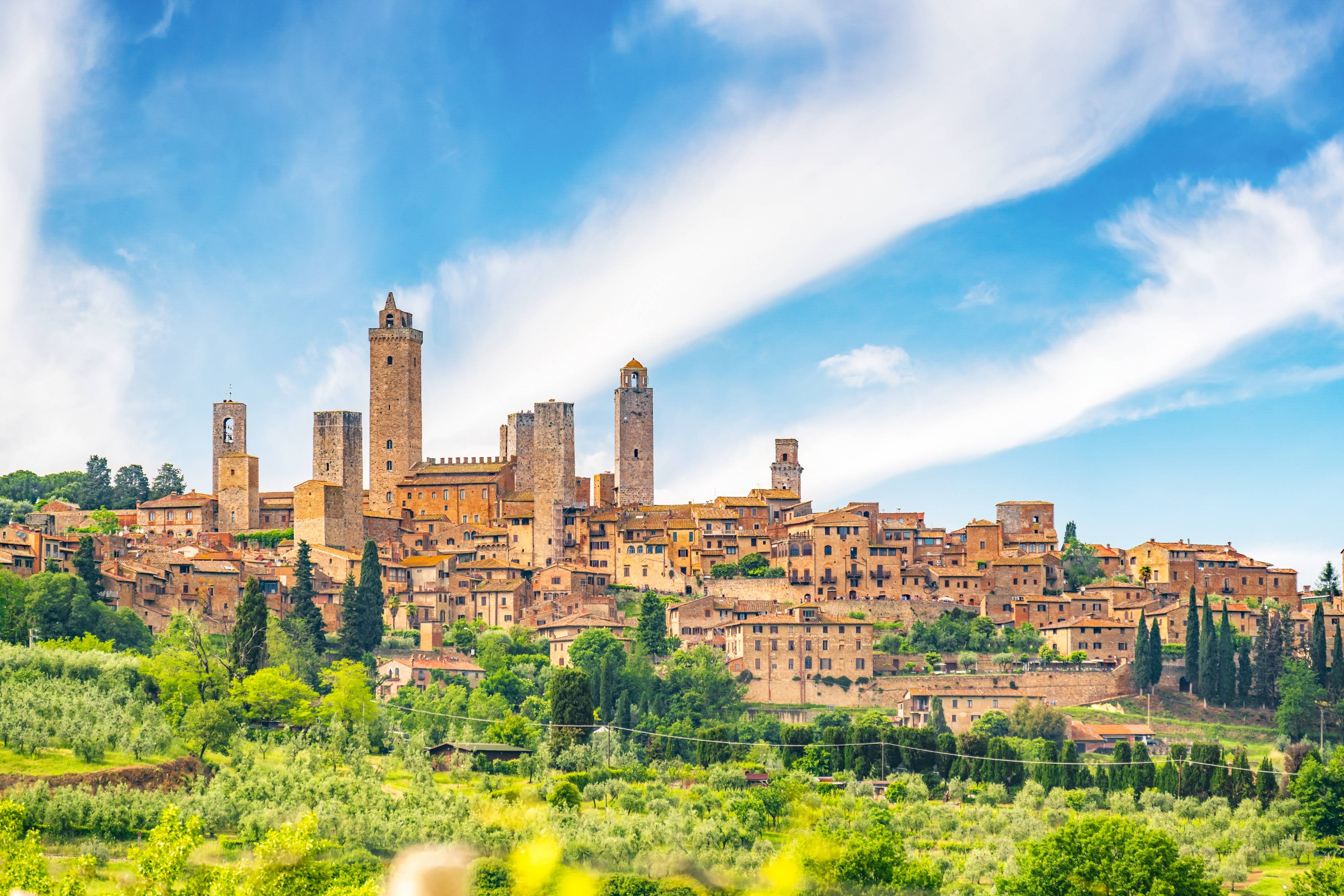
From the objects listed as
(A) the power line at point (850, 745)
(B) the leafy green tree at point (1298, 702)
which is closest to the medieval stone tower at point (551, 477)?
(A) the power line at point (850, 745)

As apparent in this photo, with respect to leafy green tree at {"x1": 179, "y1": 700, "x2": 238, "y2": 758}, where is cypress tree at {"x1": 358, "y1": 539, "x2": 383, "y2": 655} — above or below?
above

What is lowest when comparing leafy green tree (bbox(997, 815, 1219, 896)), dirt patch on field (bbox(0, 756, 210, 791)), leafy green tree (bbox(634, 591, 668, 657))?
leafy green tree (bbox(997, 815, 1219, 896))

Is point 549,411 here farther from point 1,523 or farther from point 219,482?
point 1,523

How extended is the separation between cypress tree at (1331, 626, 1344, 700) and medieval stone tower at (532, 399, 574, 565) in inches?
1345

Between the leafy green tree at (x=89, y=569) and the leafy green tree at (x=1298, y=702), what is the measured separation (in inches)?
1728

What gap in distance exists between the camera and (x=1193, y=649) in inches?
2758

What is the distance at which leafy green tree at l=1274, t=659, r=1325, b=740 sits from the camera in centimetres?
6606

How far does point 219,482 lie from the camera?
3497 inches

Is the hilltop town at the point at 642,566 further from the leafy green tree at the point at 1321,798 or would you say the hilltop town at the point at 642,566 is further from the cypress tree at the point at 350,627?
the leafy green tree at the point at 1321,798

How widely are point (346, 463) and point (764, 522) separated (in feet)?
67.6

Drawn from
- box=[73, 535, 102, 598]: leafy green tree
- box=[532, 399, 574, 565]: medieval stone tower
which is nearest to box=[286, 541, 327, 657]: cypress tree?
box=[73, 535, 102, 598]: leafy green tree

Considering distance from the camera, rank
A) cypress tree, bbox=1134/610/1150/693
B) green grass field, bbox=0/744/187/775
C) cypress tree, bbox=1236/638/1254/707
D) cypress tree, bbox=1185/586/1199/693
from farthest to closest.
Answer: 1. cypress tree, bbox=1134/610/1150/693
2. cypress tree, bbox=1185/586/1199/693
3. cypress tree, bbox=1236/638/1254/707
4. green grass field, bbox=0/744/187/775

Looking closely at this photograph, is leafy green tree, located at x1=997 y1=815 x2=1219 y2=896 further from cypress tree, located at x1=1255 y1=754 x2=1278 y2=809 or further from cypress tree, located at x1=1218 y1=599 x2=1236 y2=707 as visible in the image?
cypress tree, located at x1=1218 y1=599 x2=1236 y2=707

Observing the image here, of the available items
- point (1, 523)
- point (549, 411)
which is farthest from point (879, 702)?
point (1, 523)
